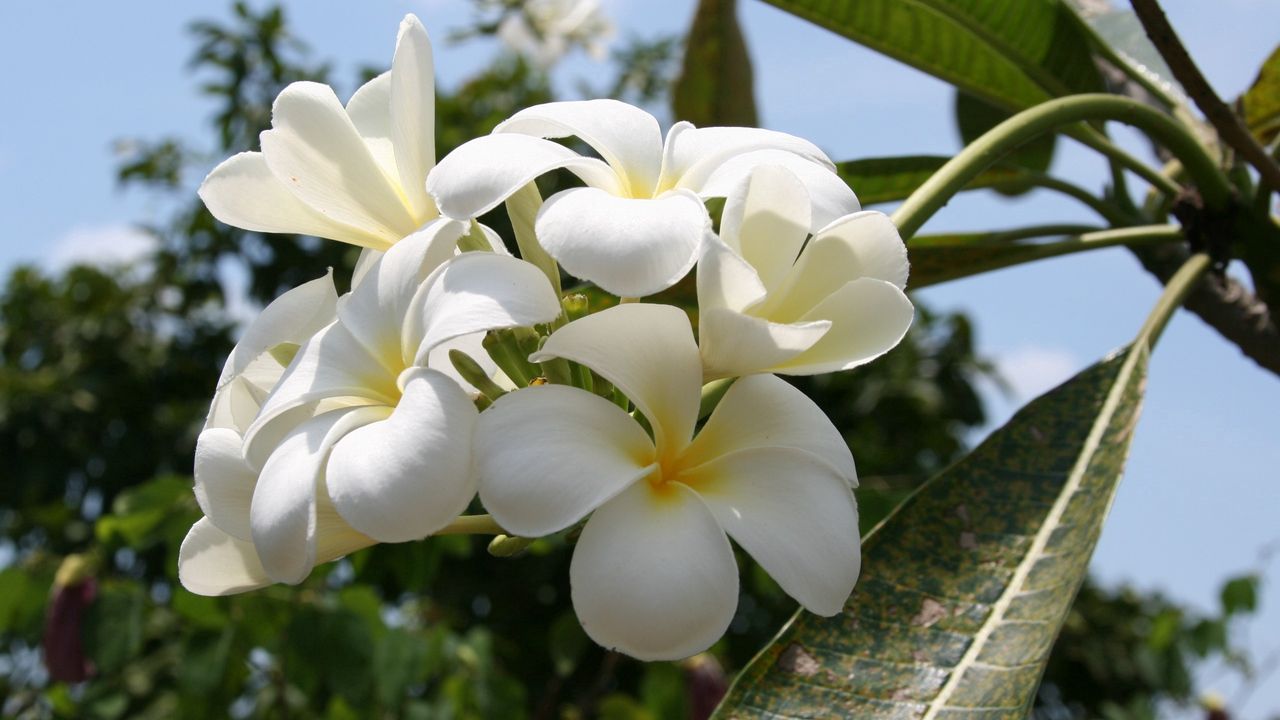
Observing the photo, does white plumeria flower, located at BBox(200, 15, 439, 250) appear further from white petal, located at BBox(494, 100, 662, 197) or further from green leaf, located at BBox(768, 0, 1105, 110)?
green leaf, located at BBox(768, 0, 1105, 110)

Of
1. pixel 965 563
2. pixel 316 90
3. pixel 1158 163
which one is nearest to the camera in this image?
pixel 316 90

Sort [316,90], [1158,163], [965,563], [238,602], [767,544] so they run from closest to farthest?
[767,544]
[316,90]
[965,563]
[1158,163]
[238,602]

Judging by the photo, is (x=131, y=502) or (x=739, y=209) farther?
(x=131, y=502)

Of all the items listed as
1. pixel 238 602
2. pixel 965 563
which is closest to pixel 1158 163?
pixel 965 563

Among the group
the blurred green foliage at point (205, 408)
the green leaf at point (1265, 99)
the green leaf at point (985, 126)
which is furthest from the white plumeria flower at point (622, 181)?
the blurred green foliage at point (205, 408)

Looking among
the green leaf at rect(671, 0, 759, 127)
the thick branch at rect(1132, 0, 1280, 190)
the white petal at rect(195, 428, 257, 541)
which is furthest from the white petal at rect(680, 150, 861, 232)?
the green leaf at rect(671, 0, 759, 127)

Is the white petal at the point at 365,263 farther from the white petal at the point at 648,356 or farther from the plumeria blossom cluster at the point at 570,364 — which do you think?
the white petal at the point at 648,356

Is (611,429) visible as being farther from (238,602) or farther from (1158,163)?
(238,602)

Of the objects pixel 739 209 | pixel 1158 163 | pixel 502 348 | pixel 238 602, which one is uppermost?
pixel 739 209
